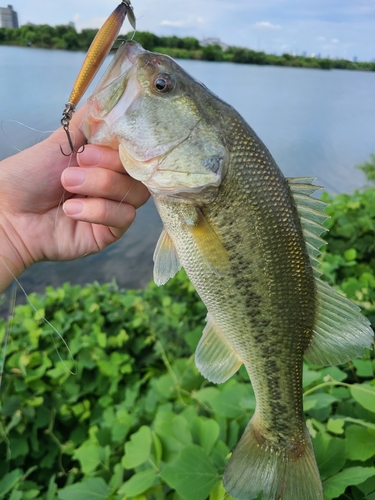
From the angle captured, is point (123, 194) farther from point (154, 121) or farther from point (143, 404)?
point (143, 404)

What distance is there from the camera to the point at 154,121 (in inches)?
32.1

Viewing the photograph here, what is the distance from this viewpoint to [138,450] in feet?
3.55

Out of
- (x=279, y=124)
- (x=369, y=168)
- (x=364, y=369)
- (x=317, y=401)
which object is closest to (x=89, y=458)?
(x=317, y=401)

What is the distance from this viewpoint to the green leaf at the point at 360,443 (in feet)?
3.37

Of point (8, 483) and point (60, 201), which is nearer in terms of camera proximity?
point (60, 201)

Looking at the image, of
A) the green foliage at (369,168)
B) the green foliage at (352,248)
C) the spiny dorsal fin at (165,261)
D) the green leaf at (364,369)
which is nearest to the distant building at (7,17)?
the spiny dorsal fin at (165,261)

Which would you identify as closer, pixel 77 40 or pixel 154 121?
pixel 154 121

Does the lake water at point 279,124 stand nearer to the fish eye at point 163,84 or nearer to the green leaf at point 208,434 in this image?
the fish eye at point 163,84

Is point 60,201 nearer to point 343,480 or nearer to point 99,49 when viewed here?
point 99,49

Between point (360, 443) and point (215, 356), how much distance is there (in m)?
0.49

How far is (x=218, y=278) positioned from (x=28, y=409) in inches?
58.6

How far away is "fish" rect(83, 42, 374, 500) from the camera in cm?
81

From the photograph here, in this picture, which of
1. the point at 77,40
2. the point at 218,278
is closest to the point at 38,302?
the point at 77,40

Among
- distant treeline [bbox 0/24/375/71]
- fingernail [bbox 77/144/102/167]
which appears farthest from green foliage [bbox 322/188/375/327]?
fingernail [bbox 77/144/102/167]
